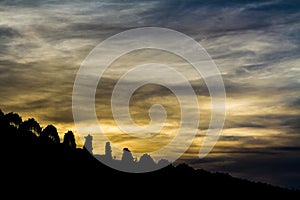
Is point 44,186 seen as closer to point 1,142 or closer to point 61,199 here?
point 61,199

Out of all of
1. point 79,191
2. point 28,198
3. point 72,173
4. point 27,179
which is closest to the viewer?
point 28,198

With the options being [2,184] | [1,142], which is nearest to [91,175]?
[1,142]

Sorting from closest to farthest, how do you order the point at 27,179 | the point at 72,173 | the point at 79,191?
the point at 27,179 → the point at 79,191 → the point at 72,173

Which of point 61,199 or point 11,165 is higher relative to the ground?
point 11,165

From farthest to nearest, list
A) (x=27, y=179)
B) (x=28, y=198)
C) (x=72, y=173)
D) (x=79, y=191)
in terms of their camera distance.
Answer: (x=72, y=173)
(x=79, y=191)
(x=27, y=179)
(x=28, y=198)

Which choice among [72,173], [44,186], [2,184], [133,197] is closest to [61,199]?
[44,186]

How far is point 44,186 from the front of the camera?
161625 millimetres

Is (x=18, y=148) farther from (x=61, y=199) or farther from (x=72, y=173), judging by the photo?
(x=61, y=199)

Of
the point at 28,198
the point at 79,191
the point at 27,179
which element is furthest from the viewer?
the point at 79,191

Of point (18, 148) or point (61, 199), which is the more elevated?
point (18, 148)

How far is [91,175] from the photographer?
198 meters

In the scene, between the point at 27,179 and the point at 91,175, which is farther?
the point at 91,175

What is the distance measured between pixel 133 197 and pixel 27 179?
164 feet

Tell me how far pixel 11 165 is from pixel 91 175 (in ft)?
130
